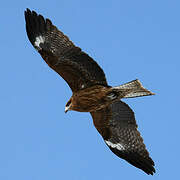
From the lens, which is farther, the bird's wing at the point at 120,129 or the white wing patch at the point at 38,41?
the bird's wing at the point at 120,129

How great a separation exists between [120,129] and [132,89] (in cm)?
206

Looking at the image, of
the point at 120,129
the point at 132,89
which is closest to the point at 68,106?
the point at 132,89

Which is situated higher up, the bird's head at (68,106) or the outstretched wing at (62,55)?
the outstretched wing at (62,55)

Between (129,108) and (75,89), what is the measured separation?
2.00 metres

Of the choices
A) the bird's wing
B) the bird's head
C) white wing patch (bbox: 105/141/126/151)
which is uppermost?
the bird's wing

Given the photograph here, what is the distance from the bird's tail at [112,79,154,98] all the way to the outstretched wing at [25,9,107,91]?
435mm

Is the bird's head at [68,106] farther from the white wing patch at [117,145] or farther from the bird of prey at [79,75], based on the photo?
the white wing patch at [117,145]

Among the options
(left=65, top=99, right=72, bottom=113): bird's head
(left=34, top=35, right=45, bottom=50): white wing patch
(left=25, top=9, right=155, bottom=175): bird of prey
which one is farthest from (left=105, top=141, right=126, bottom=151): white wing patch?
(left=34, top=35, right=45, bottom=50): white wing patch

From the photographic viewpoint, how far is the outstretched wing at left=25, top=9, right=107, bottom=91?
10.9 meters

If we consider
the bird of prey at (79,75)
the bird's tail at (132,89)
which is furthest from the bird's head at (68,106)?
the bird's tail at (132,89)

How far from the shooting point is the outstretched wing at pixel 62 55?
10930 millimetres

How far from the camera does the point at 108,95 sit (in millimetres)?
11227

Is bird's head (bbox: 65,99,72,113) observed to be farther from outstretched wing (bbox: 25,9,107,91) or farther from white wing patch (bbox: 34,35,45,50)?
white wing patch (bbox: 34,35,45,50)

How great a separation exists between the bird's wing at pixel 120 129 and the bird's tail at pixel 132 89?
1519 mm
